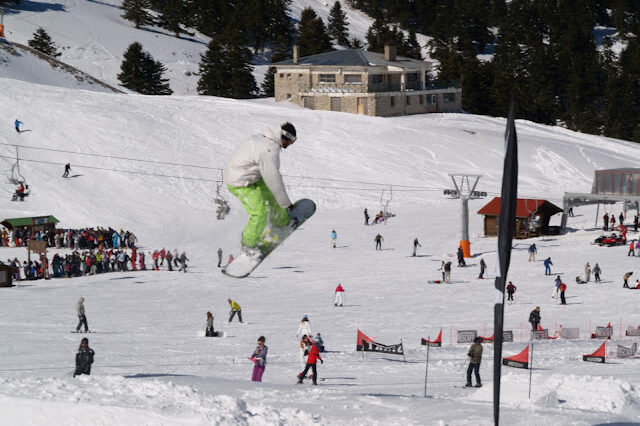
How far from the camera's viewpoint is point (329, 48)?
128250 millimetres

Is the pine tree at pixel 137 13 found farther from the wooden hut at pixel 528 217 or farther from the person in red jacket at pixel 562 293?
the person in red jacket at pixel 562 293

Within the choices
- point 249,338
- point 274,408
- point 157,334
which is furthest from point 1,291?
point 274,408

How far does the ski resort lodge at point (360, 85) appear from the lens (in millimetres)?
94750

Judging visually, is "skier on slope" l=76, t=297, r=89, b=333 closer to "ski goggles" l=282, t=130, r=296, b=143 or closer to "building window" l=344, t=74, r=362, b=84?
"ski goggles" l=282, t=130, r=296, b=143

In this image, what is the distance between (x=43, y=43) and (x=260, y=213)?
117 metres

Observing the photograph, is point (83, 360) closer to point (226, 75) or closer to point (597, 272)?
point (597, 272)

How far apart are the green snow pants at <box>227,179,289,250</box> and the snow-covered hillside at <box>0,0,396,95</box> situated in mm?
110312

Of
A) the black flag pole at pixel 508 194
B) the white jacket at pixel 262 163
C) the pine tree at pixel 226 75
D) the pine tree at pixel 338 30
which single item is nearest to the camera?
the white jacket at pixel 262 163

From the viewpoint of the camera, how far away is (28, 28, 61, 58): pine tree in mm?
123125

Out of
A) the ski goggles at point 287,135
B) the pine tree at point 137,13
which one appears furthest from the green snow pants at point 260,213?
the pine tree at point 137,13

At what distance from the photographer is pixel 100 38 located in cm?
13375

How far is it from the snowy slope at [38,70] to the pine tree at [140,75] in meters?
18.2

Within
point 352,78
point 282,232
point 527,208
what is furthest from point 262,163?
point 352,78

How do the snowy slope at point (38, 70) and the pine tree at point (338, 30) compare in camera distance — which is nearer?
the snowy slope at point (38, 70)
